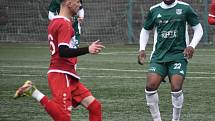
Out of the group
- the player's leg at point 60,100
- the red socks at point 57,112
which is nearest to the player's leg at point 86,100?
the player's leg at point 60,100

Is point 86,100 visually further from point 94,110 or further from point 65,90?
point 65,90

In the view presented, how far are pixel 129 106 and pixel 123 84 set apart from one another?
3.13 metres

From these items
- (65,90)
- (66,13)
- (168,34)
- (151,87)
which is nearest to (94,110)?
(65,90)

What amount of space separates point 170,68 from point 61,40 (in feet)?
7.45

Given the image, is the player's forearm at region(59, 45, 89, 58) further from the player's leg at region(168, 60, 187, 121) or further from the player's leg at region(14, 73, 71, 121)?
the player's leg at region(168, 60, 187, 121)

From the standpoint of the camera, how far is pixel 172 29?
9078 mm

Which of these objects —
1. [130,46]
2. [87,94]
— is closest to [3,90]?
[87,94]

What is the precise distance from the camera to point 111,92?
1237 cm

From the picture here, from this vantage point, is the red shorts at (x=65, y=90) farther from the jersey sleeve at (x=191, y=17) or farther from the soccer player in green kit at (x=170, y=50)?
the jersey sleeve at (x=191, y=17)

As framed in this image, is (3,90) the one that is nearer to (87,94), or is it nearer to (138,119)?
(138,119)

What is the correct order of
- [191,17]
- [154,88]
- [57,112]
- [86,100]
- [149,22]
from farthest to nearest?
[149,22] < [191,17] < [154,88] < [86,100] < [57,112]

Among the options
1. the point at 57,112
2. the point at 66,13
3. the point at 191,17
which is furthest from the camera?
the point at 191,17

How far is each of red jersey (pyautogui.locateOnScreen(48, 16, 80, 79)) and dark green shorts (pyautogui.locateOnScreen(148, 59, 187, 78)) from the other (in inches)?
70.4

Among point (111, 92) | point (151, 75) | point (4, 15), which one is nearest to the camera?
point (151, 75)
